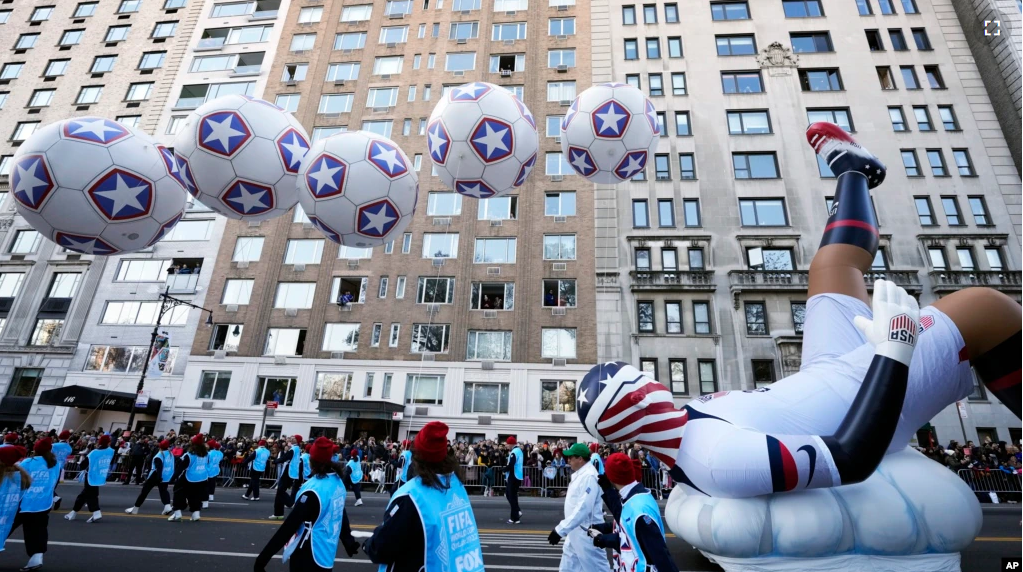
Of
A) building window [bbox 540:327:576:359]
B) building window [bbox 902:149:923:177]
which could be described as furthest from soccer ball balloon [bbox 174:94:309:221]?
building window [bbox 902:149:923:177]

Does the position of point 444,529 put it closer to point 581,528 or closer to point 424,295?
point 581,528

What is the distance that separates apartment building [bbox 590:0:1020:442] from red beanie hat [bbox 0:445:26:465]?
23.8 metres

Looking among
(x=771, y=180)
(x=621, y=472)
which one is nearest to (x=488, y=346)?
(x=771, y=180)

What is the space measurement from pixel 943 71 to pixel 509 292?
1209 inches

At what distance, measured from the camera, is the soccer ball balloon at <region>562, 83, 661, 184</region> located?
27.3 ft

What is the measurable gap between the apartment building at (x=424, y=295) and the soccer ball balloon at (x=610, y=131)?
19.2m

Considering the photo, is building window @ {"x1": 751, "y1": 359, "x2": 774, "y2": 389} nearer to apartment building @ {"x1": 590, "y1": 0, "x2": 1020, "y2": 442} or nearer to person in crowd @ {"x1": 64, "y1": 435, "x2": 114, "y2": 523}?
apartment building @ {"x1": 590, "y1": 0, "x2": 1020, "y2": 442}

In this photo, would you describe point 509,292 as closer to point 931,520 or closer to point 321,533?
point 321,533

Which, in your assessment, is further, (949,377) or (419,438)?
(419,438)

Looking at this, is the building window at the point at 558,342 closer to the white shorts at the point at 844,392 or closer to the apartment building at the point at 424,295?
the apartment building at the point at 424,295

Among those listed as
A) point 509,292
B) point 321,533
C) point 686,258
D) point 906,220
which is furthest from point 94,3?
point 906,220

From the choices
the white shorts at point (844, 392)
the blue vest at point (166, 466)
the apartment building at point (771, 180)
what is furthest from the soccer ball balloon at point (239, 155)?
the apartment building at point (771, 180)

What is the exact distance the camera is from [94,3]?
4356cm

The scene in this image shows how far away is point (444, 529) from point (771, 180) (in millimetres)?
32085
